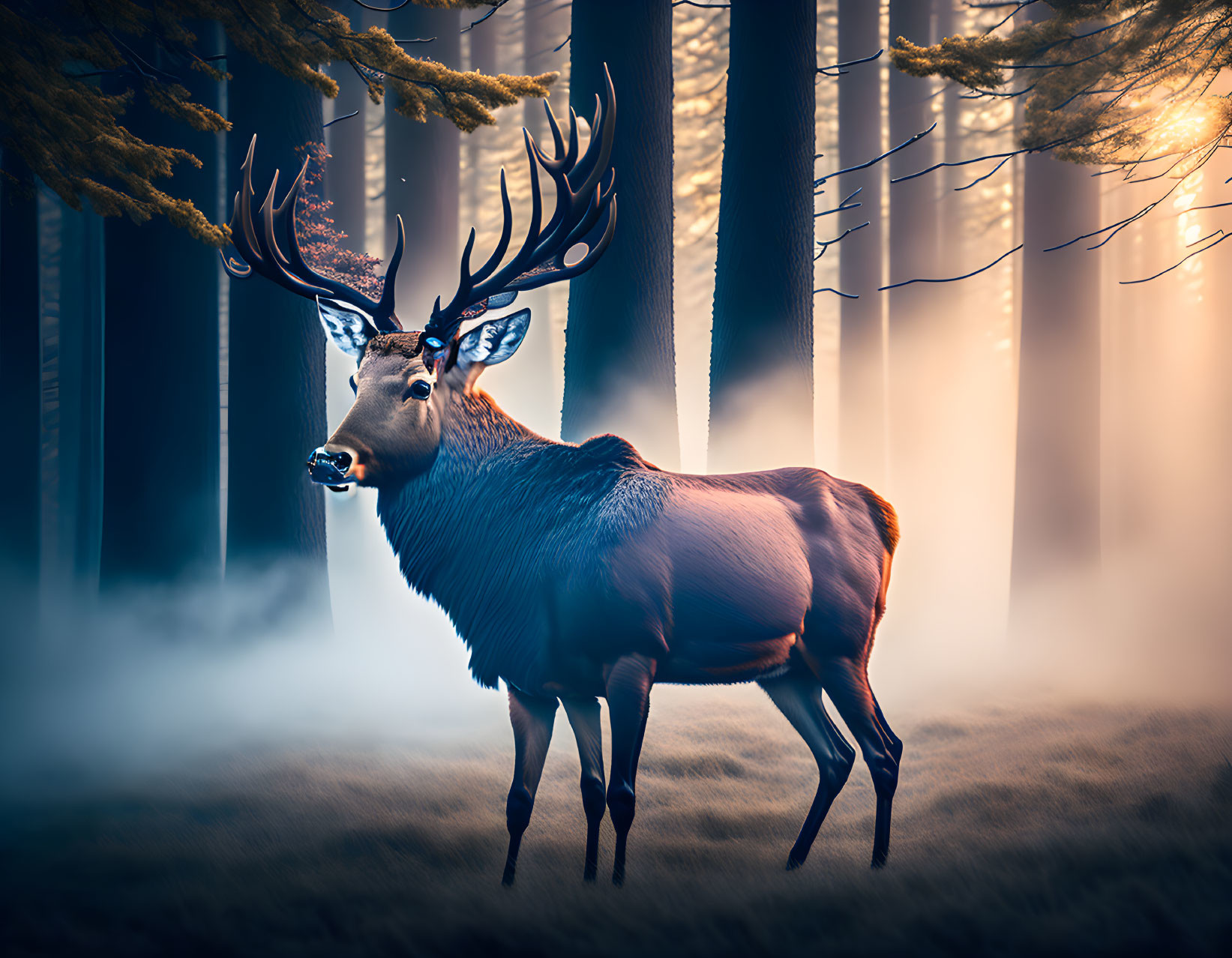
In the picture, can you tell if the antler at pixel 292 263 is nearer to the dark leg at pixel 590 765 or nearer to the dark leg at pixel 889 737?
the dark leg at pixel 590 765

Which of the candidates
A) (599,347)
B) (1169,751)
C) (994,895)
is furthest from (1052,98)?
(994,895)

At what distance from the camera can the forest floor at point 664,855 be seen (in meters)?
3.29

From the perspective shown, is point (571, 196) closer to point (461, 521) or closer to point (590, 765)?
point (461, 521)

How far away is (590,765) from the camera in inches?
144

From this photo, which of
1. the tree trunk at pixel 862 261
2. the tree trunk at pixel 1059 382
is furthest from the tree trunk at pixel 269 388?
the tree trunk at pixel 1059 382

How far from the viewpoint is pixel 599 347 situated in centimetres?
613

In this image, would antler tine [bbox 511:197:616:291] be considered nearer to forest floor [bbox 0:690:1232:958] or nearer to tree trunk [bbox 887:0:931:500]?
forest floor [bbox 0:690:1232:958]

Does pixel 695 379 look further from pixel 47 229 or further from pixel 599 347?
pixel 47 229

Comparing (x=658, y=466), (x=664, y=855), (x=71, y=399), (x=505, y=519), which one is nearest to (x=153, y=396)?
(x=658, y=466)

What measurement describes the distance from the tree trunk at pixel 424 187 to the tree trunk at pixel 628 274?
11.0 ft

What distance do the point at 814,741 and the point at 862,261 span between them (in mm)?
8731

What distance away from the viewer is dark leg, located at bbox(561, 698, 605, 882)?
11.9ft

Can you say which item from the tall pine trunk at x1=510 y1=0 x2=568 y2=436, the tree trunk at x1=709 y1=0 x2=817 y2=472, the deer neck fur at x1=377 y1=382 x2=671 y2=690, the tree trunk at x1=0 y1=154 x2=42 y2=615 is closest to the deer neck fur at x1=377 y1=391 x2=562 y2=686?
the deer neck fur at x1=377 y1=382 x2=671 y2=690

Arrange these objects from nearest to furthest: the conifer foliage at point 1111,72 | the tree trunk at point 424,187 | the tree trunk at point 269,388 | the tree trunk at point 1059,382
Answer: the conifer foliage at point 1111,72 → the tree trunk at point 269,388 → the tree trunk at point 1059,382 → the tree trunk at point 424,187
